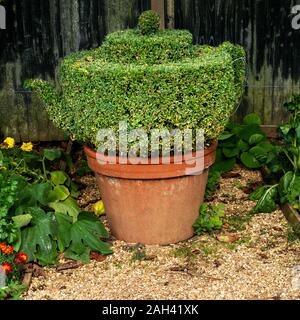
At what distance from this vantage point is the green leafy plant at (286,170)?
548 cm

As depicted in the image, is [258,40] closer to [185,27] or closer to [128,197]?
[185,27]

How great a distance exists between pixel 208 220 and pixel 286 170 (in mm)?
901

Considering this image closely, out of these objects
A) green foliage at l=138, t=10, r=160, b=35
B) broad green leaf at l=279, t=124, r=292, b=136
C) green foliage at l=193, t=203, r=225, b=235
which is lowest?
green foliage at l=193, t=203, r=225, b=235

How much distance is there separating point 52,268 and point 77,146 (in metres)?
2.34

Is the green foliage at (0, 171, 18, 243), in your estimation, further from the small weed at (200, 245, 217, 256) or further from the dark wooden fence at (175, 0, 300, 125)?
the dark wooden fence at (175, 0, 300, 125)

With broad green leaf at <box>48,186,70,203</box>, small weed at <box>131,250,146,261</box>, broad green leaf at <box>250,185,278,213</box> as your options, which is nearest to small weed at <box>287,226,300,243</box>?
broad green leaf at <box>250,185,278,213</box>

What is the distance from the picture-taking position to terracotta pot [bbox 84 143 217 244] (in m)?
4.93

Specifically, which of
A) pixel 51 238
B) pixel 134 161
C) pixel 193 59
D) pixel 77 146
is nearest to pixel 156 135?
pixel 134 161

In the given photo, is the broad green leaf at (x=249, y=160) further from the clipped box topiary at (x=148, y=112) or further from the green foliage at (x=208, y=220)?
the clipped box topiary at (x=148, y=112)

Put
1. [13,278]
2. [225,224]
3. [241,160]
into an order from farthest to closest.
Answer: [241,160] → [225,224] → [13,278]

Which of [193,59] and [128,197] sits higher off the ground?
[193,59]

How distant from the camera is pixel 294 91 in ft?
23.1

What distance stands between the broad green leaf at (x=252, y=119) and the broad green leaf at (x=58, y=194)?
2043 mm

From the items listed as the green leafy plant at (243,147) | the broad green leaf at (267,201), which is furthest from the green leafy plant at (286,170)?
the green leafy plant at (243,147)
